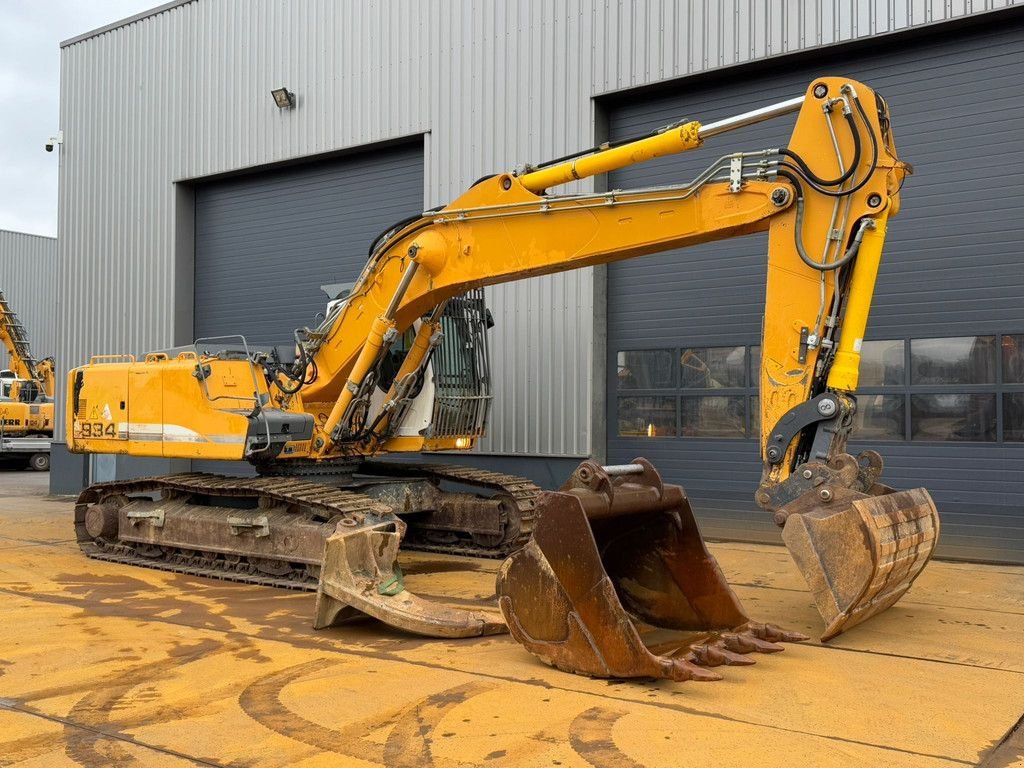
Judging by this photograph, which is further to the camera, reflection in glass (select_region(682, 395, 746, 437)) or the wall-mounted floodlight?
the wall-mounted floodlight

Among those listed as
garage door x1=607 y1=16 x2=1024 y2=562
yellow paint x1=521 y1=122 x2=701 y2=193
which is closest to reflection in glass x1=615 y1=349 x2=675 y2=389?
garage door x1=607 y1=16 x2=1024 y2=562

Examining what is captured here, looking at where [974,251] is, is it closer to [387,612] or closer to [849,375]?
[849,375]

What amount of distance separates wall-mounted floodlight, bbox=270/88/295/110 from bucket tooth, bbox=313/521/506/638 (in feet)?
32.8

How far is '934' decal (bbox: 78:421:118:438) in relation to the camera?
1012 cm

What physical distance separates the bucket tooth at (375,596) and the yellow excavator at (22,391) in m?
21.6

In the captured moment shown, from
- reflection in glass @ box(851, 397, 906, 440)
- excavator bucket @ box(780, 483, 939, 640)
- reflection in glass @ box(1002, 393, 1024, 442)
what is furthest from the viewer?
reflection in glass @ box(851, 397, 906, 440)

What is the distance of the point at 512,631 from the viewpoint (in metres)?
5.59

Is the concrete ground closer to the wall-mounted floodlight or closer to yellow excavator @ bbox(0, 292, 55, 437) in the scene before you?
the wall-mounted floodlight

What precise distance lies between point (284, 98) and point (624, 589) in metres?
11.3

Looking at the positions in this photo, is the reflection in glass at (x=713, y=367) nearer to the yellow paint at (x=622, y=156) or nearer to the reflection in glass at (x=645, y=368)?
the reflection in glass at (x=645, y=368)

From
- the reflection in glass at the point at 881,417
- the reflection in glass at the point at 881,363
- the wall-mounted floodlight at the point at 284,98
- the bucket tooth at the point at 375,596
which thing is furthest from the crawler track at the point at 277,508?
the wall-mounted floodlight at the point at 284,98

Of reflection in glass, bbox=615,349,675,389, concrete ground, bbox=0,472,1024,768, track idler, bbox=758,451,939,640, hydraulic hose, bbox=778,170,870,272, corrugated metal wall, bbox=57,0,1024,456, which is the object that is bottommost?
concrete ground, bbox=0,472,1024,768

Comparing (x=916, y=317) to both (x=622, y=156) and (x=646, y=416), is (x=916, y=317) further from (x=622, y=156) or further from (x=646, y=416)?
(x=622, y=156)

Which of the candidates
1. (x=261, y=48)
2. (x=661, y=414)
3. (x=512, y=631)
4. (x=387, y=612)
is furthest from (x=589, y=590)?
(x=261, y=48)
